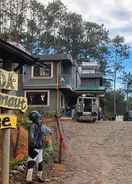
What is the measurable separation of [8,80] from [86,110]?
101 feet

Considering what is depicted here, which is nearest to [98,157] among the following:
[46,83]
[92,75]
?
[46,83]

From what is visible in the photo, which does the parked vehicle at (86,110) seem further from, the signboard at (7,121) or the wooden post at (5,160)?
the signboard at (7,121)

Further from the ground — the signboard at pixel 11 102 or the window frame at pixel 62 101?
the window frame at pixel 62 101

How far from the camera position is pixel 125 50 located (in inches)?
3081

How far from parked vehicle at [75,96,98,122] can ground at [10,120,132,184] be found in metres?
11.2

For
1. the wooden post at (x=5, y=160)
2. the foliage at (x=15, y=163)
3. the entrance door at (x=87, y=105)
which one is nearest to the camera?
the wooden post at (x=5, y=160)

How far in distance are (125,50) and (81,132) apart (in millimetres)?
52654

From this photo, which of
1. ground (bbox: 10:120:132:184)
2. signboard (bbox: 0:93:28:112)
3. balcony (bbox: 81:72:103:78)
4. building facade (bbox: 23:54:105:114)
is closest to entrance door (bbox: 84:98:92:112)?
building facade (bbox: 23:54:105:114)

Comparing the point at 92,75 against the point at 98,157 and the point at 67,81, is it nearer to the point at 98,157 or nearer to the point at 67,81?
the point at 67,81

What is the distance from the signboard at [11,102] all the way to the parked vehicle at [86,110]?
27161mm

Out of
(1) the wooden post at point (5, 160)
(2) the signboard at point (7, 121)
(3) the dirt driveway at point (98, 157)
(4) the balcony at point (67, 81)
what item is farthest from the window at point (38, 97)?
(2) the signboard at point (7, 121)

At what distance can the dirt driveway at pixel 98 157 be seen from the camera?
45.1 feet

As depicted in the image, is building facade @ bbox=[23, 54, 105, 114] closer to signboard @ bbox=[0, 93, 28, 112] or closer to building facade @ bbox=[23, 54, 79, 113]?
building facade @ bbox=[23, 54, 79, 113]

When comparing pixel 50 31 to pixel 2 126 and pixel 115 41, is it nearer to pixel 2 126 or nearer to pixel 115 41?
pixel 115 41
